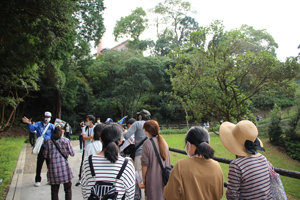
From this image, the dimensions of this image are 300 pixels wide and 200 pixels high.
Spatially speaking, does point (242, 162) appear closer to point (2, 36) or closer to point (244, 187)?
point (244, 187)

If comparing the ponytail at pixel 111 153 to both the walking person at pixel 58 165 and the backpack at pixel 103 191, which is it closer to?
the backpack at pixel 103 191

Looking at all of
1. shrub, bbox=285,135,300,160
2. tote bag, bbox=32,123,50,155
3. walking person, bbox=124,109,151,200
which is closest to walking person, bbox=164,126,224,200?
walking person, bbox=124,109,151,200

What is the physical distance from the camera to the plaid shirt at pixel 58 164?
3330mm

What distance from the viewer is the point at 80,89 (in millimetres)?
28016

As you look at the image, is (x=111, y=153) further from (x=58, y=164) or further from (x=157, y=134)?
(x=58, y=164)

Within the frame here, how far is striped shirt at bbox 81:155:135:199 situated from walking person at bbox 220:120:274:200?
2.99ft

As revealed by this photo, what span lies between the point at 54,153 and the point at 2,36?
546 centimetres

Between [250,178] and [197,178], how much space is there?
0.47 meters

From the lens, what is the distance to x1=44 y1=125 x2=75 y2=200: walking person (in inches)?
131

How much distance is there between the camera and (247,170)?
1.74 m

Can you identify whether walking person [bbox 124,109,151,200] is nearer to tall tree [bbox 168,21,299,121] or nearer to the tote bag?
the tote bag

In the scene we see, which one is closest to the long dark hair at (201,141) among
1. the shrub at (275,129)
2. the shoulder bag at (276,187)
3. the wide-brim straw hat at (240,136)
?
the wide-brim straw hat at (240,136)

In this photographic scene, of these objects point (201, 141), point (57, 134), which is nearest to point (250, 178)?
point (201, 141)

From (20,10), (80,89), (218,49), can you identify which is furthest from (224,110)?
(80,89)
